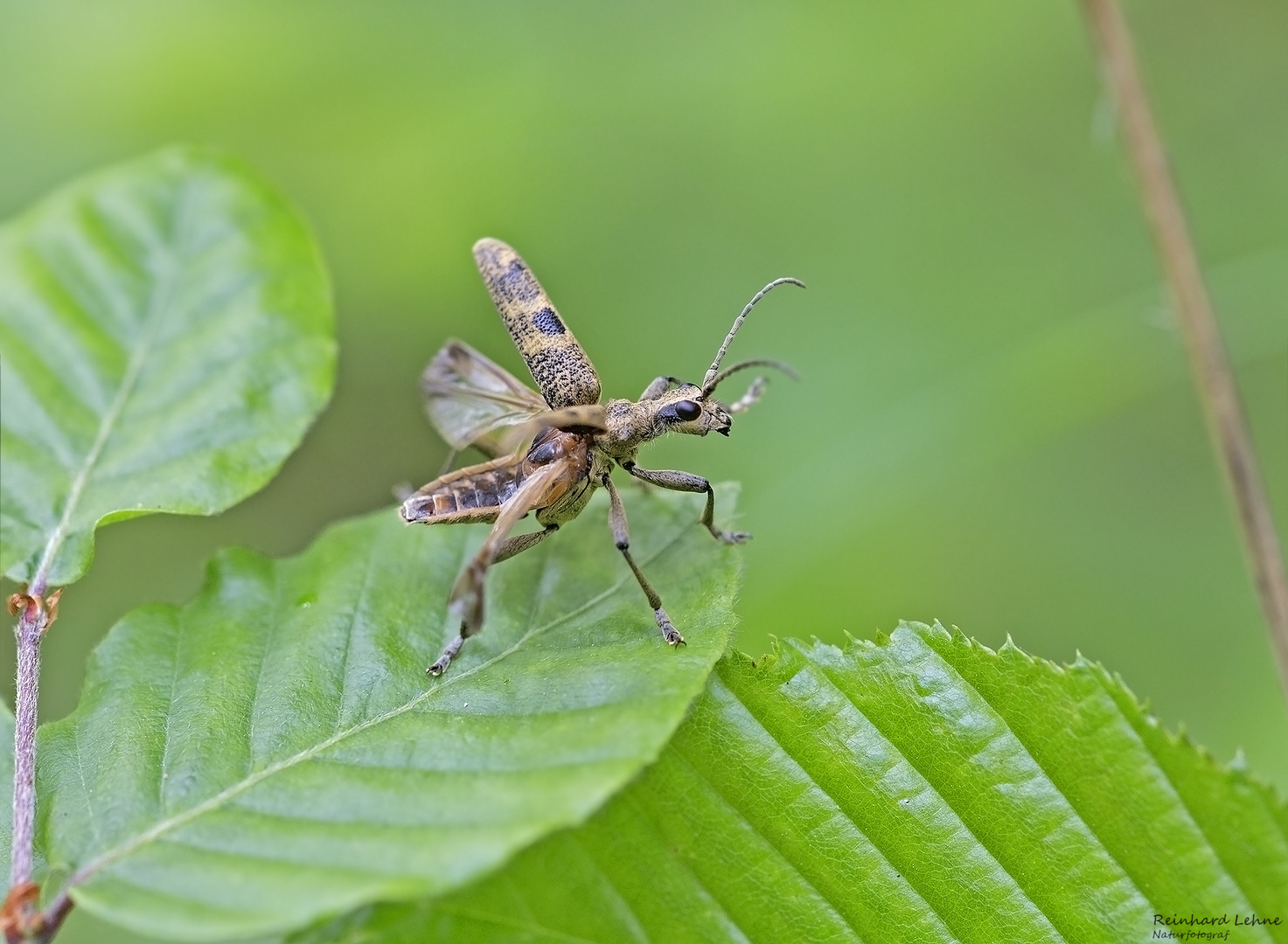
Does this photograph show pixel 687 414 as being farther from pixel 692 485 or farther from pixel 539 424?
pixel 539 424

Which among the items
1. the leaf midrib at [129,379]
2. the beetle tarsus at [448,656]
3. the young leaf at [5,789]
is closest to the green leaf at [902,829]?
the beetle tarsus at [448,656]

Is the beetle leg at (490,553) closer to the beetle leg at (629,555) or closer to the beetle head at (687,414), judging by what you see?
the beetle leg at (629,555)

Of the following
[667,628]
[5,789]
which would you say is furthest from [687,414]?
[5,789]

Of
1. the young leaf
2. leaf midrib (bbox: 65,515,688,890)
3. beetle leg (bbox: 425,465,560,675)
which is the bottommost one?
the young leaf

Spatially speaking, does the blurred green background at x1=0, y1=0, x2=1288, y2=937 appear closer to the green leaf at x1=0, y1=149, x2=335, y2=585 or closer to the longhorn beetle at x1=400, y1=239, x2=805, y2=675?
the longhorn beetle at x1=400, y1=239, x2=805, y2=675

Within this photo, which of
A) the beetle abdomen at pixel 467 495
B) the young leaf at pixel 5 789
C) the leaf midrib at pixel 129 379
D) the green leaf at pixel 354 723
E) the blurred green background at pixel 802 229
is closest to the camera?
the green leaf at pixel 354 723

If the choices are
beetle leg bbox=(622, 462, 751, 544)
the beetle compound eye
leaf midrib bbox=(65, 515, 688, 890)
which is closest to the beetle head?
the beetle compound eye
